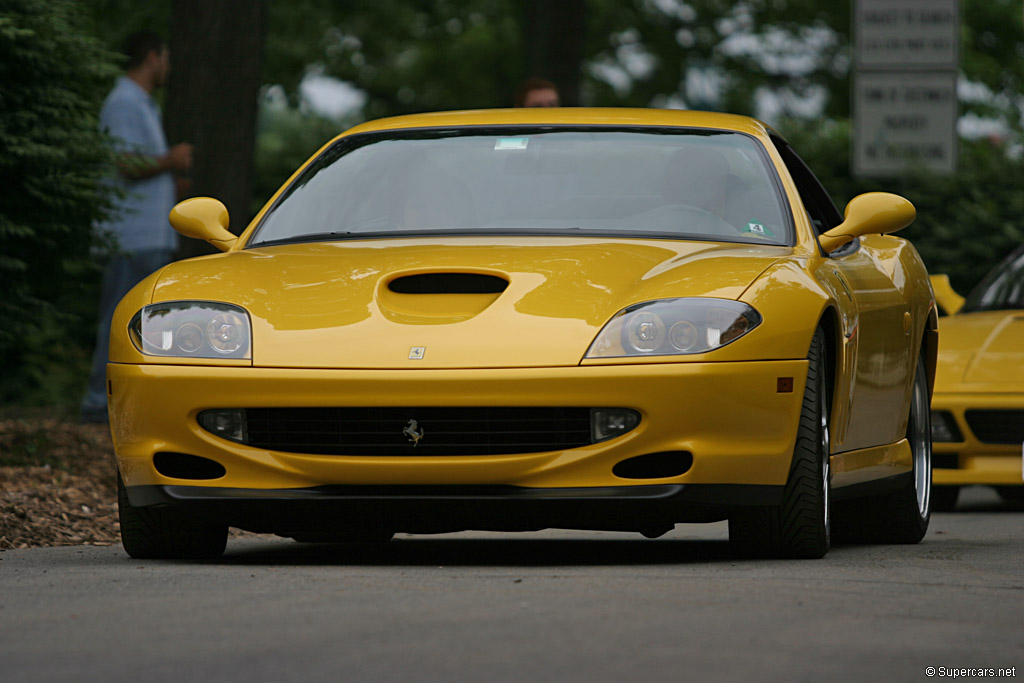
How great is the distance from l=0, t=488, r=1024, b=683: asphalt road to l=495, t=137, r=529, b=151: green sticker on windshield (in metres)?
1.51

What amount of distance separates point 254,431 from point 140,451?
0.38 m

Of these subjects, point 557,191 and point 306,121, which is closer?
point 557,191

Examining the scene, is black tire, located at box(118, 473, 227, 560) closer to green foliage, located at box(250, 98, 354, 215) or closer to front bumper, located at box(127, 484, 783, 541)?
front bumper, located at box(127, 484, 783, 541)

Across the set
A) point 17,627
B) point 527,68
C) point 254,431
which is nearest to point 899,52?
point 527,68

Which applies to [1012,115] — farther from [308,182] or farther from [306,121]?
[308,182]

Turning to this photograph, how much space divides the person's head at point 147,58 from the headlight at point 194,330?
582 centimetres

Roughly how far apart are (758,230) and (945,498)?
403 centimetres

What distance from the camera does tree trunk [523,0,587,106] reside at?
60.2 feet

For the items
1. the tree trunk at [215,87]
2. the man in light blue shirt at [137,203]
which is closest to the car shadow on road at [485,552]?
the man in light blue shirt at [137,203]

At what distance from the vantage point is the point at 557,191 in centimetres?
661

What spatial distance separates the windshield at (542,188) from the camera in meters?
6.46

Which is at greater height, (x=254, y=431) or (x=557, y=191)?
(x=557, y=191)

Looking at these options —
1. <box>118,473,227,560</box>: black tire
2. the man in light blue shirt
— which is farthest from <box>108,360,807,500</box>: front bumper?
the man in light blue shirt

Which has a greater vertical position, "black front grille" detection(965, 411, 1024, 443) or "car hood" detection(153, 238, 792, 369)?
"car hood" detection(153, 238, 792, 369)
